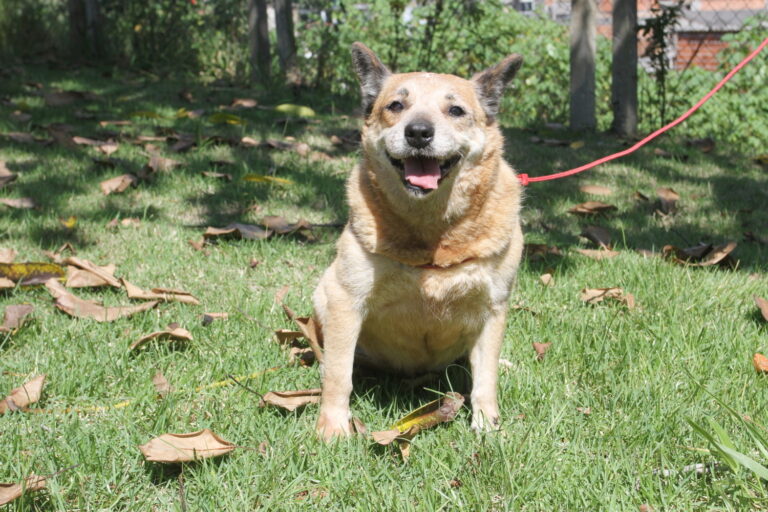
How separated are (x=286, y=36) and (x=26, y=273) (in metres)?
5.08

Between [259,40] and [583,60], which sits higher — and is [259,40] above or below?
above

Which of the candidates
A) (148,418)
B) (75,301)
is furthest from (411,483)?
(75,301)

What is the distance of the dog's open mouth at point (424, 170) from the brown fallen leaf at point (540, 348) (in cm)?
91

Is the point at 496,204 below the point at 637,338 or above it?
above

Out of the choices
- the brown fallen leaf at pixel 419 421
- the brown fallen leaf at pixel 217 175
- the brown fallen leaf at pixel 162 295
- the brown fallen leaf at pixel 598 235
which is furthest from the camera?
the brown fallen leaf at pixel 217 175

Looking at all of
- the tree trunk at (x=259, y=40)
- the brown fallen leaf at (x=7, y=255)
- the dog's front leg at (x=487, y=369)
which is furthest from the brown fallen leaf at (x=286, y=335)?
the tree trunk at (x=259, y=40)

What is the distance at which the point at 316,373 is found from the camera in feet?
9.73

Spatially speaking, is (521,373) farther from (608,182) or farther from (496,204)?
(608,182)

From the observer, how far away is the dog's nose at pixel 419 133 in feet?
8.48

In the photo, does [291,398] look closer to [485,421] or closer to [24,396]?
[485,421]

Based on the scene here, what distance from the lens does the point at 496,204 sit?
2809 mm

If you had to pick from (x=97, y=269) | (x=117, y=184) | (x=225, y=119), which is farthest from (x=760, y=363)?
(x=225, y=119)

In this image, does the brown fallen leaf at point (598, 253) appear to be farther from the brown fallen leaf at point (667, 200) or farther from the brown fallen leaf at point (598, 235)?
the brown fallen leaf at point (667, 200)

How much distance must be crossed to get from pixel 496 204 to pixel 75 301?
1.94m
